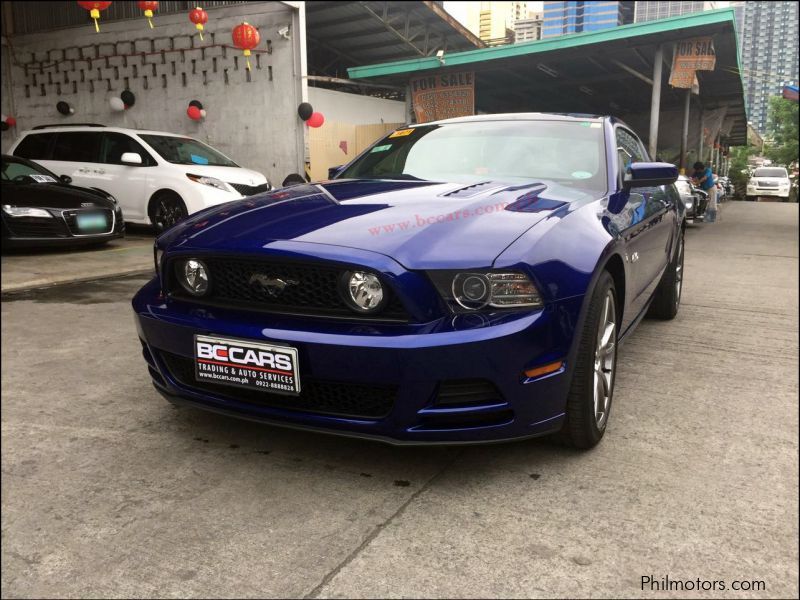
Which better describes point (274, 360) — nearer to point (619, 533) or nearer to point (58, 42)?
point (619, 533)

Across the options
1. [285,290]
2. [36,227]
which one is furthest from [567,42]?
[285,290]

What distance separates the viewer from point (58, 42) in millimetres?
15328

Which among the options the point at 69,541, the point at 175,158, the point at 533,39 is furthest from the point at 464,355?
the point at 533,39

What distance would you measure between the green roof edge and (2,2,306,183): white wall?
2291 millimetres

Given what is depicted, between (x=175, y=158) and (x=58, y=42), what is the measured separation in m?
8.44

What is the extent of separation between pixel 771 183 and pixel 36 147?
9.91 m

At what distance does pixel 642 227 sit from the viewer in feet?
10.9

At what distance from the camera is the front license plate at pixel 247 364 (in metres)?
2.14

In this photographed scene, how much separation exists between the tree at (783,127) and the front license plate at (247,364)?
7.57 m

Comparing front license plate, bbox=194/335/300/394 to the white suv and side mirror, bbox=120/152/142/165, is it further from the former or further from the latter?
side mirror, bbox=120/152/142/165

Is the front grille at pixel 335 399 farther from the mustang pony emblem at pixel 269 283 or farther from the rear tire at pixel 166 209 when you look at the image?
the rear tire at pixel 166 209

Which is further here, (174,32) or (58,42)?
(58,42)

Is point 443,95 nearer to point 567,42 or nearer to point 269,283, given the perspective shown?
point 567,42

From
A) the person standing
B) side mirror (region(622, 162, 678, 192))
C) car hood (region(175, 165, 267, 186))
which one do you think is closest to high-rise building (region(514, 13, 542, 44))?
the person standing
